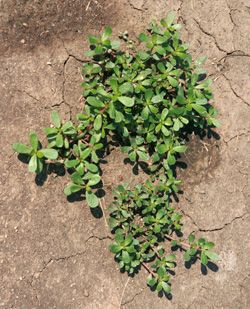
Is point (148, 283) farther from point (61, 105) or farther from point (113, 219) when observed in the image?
point (61, 105)

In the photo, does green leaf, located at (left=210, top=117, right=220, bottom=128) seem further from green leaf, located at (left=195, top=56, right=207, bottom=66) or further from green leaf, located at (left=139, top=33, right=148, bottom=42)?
green leaf, located at (left=139, top=33, right=148, bottom=42)

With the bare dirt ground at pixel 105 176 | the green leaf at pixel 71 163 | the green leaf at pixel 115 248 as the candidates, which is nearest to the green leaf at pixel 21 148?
the bare dirt ground at pixel 105 176

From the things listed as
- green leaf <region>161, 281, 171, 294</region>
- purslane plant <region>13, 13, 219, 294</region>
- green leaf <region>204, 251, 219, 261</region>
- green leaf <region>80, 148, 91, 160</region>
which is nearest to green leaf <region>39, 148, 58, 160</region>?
purslane plant <region>13, 13, 219, 294</region>

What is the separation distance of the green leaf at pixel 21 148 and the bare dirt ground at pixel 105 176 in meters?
0.11

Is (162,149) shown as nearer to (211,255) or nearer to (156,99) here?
(156,99)

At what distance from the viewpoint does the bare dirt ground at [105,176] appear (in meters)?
2.56

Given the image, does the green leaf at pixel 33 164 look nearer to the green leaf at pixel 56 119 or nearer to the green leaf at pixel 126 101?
the green leaf at pixel 56 119

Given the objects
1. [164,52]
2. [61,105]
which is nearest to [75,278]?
[61,105]

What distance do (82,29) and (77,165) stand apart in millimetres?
888

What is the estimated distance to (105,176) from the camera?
2.74 metres

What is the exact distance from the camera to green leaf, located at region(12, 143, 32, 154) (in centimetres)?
245

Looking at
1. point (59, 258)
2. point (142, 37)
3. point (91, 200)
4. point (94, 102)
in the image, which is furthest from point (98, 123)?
point (59, 258)

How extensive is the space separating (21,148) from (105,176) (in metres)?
0.58

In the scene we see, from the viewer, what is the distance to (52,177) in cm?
262
